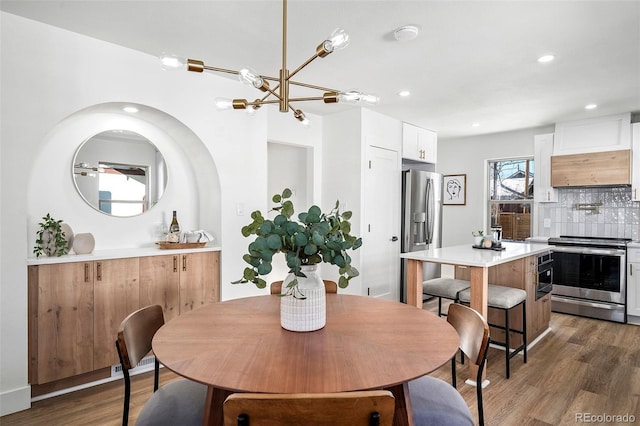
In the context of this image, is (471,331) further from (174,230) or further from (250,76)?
(174,230)

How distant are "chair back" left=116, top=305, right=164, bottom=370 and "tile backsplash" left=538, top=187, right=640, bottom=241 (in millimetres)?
5266

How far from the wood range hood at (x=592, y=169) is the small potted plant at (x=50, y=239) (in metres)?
5.40

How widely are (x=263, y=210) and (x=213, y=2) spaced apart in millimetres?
1922

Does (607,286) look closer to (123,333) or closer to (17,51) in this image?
(123,333)

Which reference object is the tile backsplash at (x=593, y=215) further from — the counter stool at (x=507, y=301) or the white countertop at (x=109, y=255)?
the white countertop at (x=109, y=255)

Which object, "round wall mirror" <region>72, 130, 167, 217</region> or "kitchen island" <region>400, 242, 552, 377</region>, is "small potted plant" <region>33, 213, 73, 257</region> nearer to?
"round wall mirror" <region>72, 130, 167, 217</region>

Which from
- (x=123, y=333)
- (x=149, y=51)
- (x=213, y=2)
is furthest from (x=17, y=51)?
(x=123, y=333)

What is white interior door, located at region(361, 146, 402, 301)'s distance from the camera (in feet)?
14.1

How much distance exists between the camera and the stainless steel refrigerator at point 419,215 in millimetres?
4746

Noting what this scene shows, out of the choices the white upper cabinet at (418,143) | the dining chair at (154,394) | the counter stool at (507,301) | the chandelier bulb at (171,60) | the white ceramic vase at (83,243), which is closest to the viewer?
the dining chair at (154,394)

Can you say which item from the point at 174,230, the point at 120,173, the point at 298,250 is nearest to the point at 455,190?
the point at 174,230

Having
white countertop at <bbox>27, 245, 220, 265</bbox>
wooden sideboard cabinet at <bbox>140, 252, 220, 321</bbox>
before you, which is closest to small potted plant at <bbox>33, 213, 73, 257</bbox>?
white countertop at <bbox>27, 245, 220, 265</bbox>

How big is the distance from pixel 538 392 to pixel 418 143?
11.2 ft

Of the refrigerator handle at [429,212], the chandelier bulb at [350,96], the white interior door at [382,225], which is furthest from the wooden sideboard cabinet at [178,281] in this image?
the refrigerator handle at [429,212]
